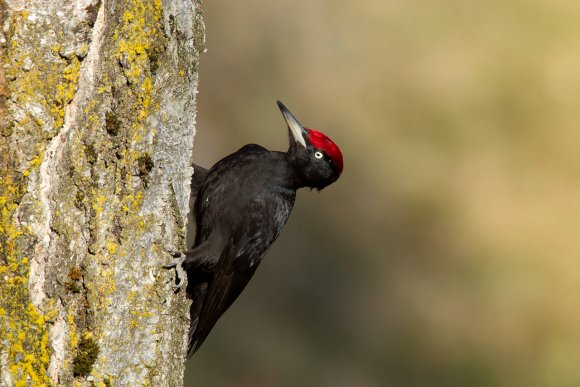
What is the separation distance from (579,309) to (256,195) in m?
5.91

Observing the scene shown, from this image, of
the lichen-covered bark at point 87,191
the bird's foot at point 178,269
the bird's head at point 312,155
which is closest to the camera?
the lichen-covered bark at point 87,191

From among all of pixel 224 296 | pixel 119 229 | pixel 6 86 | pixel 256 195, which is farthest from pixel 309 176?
pixel 6 86

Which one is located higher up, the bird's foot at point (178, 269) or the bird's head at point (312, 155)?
the bird's head at point (312, 155)

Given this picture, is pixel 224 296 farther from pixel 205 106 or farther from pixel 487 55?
pixel 487 55

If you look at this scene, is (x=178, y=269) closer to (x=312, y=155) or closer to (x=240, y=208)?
(x=240, y=208)

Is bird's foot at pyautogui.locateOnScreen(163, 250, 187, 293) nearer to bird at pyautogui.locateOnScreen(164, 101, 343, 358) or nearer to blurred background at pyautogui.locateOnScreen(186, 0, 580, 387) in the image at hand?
bird at pyautogui.locateOnScreen(164, 101, 343, 358)

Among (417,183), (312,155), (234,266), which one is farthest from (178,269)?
(417,183)

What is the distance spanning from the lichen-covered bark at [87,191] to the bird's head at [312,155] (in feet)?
5.85

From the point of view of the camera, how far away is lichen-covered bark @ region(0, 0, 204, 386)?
2859 mm

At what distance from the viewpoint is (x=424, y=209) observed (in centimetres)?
973

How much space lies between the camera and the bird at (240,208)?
464 centimetres

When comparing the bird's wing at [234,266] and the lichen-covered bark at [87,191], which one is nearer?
the lichen-covered bark at [87,191]

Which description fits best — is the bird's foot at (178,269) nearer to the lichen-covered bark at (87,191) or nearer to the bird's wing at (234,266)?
the lichen-covered bark at (87,191)

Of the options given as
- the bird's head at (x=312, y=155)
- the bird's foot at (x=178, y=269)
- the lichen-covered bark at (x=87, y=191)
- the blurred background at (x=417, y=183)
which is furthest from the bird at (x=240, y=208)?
the blurred background at (x=417, y=183)
